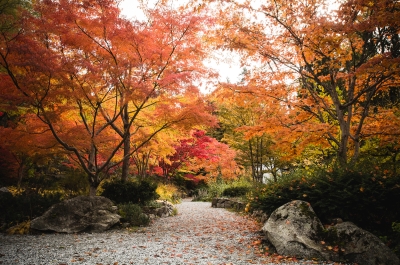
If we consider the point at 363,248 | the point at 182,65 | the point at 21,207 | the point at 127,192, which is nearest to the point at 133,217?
the point at 127,192

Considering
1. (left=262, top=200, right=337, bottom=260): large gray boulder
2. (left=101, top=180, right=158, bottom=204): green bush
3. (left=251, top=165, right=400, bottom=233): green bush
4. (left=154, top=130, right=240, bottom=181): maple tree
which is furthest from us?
(left=154, top=130, right=240, bottom=181): maple tree

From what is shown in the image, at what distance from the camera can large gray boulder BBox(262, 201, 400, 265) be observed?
13.3 ft

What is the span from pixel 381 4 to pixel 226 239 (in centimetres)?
564

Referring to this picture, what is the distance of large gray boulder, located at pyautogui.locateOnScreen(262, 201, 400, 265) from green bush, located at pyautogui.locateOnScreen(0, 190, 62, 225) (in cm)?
604

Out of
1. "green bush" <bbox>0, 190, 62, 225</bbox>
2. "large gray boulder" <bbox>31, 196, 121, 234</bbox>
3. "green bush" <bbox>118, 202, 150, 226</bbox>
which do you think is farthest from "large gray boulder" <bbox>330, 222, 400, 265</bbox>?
"green bush" <bbox>0, 190, 62, 225</bbox>

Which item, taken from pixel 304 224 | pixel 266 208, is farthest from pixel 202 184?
pixel 304 224

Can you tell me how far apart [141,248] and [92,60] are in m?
5.51

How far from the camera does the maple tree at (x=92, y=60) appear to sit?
5.91m

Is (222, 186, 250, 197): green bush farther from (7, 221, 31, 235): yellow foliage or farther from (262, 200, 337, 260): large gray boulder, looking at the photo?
(7, 221, 31, 235): yellow foliage

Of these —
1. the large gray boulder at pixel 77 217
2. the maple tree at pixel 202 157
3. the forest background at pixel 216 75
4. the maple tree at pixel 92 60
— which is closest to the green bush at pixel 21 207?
the forest background at pixel 216 75

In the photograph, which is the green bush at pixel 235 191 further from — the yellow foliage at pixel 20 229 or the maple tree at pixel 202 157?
the yellow foliage at pixel 20 229

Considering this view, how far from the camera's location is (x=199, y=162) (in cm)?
1942

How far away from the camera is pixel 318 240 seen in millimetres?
4504

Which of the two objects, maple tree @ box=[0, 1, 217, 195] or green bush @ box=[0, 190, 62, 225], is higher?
maple tree @ box=[0, 1, 217, 195]
